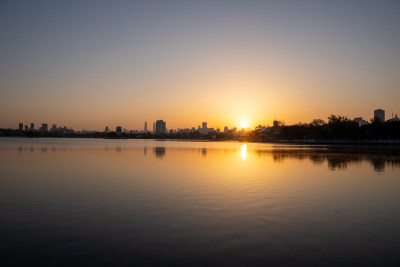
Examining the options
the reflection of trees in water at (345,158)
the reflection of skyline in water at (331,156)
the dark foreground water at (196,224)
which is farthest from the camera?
the reflection of skyline in water at (331,156)

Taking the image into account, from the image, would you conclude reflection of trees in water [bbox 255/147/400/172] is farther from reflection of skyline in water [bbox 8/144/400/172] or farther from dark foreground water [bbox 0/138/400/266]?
dark foreground water [bbox 0/138/400/266]

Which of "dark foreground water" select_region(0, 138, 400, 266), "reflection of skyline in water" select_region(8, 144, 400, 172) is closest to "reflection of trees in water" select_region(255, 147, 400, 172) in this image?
"reflection of skyline in water" select_region(8, 144, 400, 172)

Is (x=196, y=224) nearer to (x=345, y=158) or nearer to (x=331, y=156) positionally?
(x=345, y=158)

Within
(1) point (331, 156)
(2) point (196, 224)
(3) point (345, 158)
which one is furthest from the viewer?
(1) point (331, 156)

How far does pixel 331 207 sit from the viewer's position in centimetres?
1855

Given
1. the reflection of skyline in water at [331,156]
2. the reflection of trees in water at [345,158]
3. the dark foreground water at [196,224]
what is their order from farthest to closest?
the reflection of skyline in water at [331,156]
the reflection of trees in water at [345,158]
the dark foreground water at [196,224]

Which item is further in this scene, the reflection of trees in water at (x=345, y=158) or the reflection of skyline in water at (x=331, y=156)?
the reflection of skyline in water at (x=331, y=156)

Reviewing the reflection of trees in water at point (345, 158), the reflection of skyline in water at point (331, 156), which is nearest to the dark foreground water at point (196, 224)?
the reflection of trees in water at point (345, 158)

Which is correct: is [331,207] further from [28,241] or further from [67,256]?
[28,241]

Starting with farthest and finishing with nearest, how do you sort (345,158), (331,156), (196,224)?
1. (331,156)
2. (345,158)
3. (196,224)

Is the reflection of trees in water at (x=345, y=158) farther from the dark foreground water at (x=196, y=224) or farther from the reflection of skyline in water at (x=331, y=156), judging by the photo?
the dark foreground water at (x=196, y=224)

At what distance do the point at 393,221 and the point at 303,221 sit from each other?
492 cm

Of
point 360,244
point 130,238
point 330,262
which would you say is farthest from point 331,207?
point 130,238

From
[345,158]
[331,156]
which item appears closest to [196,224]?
[345,158]
